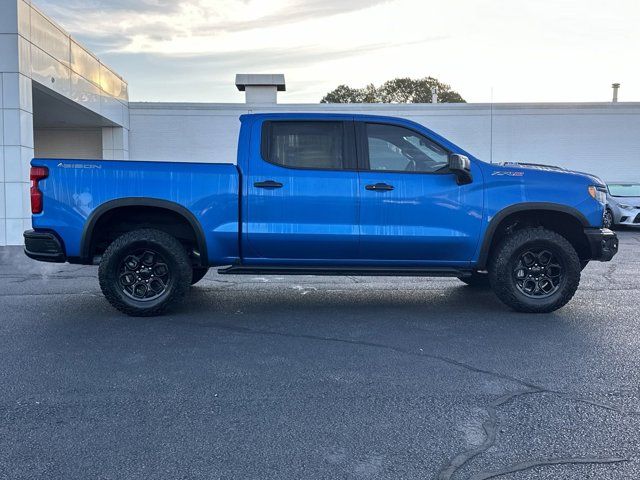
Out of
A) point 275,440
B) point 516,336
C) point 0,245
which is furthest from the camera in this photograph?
point 0,245

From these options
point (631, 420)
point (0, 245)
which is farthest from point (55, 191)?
point (0, 245)

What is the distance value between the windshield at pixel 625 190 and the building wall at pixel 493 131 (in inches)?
199

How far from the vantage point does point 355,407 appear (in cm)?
398

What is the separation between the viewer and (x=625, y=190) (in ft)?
58.3

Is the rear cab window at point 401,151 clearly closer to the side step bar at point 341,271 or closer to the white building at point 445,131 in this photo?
the side step bar at point 341,271

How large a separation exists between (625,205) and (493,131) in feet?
21.2

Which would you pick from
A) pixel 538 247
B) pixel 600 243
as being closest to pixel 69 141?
pixel 538 247

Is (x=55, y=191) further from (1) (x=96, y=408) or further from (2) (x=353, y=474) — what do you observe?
(2) (x=353, y=474)

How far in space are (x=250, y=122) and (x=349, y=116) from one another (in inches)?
43.2

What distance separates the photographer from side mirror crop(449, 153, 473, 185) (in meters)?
6.14

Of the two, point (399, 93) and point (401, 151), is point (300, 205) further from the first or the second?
point (399, 93)

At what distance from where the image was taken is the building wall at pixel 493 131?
73.4 ft

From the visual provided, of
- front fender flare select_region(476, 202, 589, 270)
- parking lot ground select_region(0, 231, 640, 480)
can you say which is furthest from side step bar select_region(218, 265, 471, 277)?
parking lot ground select_region(0, 231, 640, 480)

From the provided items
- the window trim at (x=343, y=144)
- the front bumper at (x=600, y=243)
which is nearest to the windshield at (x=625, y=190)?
the front bumper at (x=600, y=243)
